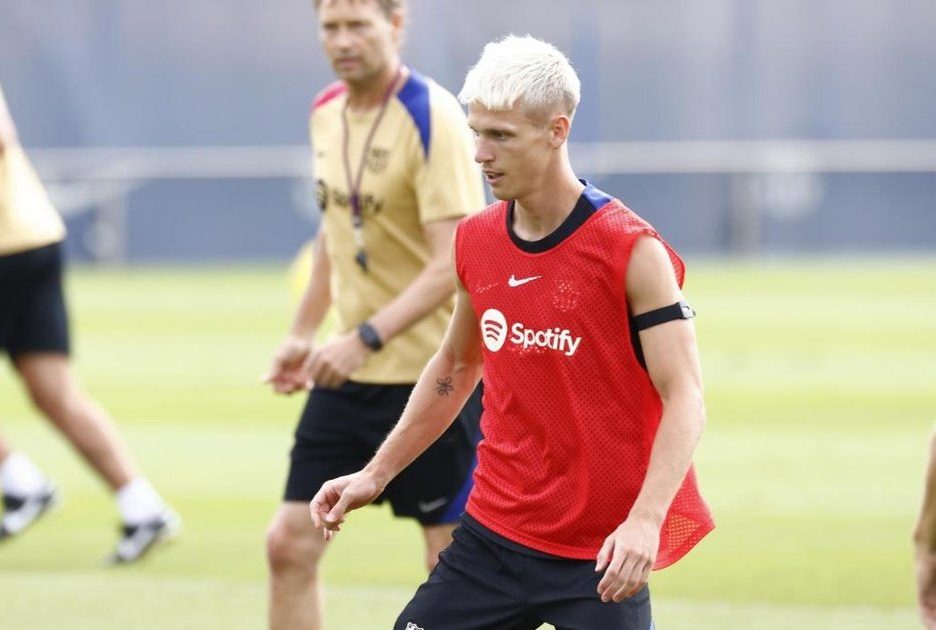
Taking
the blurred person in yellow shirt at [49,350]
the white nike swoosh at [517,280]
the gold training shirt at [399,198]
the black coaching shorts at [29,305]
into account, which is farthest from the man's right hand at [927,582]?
the black coaching shorts at [29,305]

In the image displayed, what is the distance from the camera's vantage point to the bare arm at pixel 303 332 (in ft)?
20.7

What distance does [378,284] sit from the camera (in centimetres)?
621

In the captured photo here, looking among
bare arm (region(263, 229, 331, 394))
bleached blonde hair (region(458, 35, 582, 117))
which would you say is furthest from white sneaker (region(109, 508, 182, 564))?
bleached blonde hair (region(458, 35, 582, 117))

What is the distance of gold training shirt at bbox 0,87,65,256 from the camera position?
8.36 metres

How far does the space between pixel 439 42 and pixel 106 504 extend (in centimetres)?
1733

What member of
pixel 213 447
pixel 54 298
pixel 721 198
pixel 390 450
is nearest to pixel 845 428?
pixel 213 447

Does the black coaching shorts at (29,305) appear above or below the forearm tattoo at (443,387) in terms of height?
below

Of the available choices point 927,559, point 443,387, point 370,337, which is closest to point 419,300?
point 370,337

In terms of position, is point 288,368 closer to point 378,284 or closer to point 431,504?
point 378,284

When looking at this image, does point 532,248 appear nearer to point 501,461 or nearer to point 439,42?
point 501,461

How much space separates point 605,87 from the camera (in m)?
26.6

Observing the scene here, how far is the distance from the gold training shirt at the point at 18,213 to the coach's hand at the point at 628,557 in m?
4.90

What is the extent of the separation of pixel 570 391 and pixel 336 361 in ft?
5.02

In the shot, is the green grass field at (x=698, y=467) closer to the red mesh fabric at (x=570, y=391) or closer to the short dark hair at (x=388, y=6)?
the short dark hair at (x=388, y=6)
